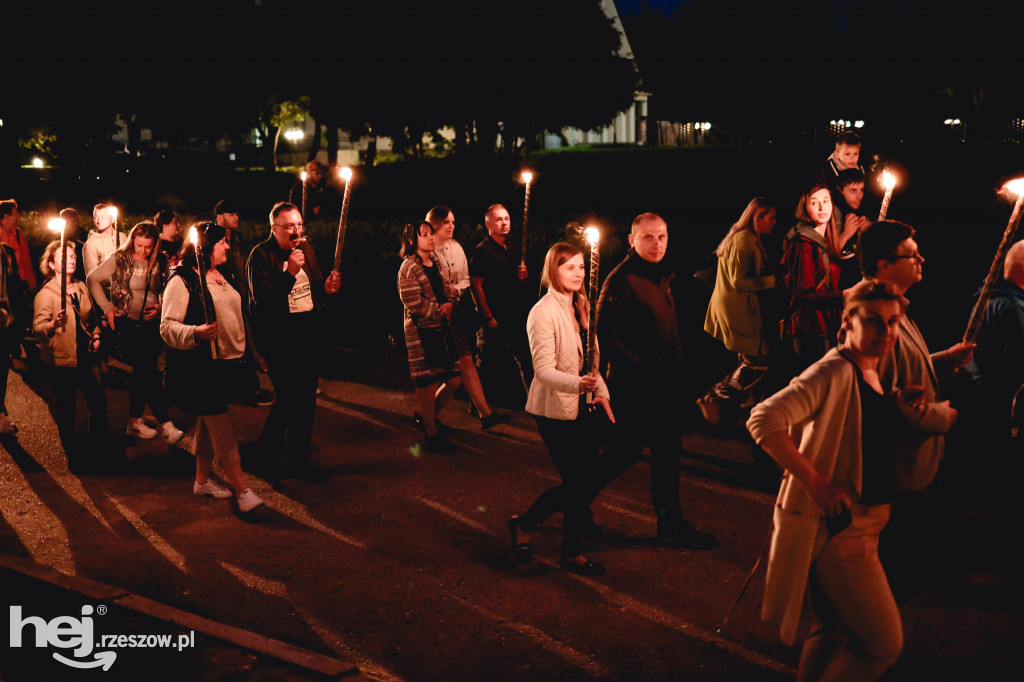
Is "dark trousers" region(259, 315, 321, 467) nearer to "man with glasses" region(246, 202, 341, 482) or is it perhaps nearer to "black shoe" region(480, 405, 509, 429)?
"man with glasses" region(246, 202, 341, 482)

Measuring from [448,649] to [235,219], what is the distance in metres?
6.44

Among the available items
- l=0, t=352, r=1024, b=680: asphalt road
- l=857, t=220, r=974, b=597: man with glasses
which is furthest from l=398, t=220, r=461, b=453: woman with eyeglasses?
l=857, t=220, r=974, b=597: man with glasses

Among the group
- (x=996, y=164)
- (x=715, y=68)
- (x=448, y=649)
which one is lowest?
(x=448, y=649)

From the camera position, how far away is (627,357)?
581cm

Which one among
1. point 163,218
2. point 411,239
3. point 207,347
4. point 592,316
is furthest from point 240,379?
point 163,218

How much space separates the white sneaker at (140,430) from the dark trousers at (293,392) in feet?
6.03

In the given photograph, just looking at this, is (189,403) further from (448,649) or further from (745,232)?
(745,232)

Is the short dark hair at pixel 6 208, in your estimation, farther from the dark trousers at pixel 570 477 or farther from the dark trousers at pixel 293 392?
the dark trousers at pixel 570 477

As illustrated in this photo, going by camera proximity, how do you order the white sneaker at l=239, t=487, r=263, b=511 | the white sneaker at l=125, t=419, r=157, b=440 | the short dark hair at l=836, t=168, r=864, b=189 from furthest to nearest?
the white sneaker at l=125, t=419, r=157, b=440, the short dark hair at l=836, t=168, r=864, b=189, the white sneaker at l=239, t=487, r=263, b=511

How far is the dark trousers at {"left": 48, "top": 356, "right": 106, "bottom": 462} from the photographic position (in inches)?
305

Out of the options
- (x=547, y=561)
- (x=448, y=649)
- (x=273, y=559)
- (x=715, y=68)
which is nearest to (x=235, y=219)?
(x=273, y=559)

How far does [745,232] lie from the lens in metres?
7.30

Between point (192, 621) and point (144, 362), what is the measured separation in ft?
14.0

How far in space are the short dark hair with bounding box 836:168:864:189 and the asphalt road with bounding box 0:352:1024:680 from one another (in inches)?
88.9
